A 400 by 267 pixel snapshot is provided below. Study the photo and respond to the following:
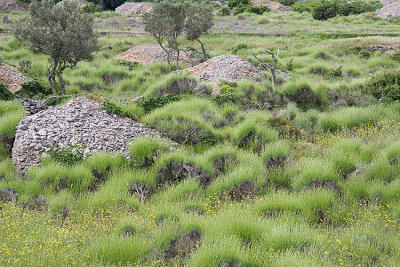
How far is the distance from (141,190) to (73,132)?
318 cm

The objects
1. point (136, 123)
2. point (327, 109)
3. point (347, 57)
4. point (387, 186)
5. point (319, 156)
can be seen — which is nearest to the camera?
point (387, 186)

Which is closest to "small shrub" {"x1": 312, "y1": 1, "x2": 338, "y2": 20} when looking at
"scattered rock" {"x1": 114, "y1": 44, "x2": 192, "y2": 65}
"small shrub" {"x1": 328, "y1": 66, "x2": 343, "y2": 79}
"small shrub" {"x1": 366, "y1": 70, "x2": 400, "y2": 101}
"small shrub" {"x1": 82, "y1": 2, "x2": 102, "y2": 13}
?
"scattered rock" {"x1": 114, "y1": 44, "x2": 192, "y2": 65}

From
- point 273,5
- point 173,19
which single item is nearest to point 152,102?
point 173,19

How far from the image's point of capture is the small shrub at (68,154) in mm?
8484

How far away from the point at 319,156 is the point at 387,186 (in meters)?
1.95

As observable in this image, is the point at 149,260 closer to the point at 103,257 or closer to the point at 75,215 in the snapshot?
the point at 103,257

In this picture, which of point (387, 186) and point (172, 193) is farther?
point (172, 193)

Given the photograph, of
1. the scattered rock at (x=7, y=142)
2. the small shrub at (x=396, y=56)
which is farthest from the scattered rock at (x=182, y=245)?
the small shrub at (x=396, y=56)

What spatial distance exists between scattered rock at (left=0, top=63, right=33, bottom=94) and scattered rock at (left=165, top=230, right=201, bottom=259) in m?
11.9

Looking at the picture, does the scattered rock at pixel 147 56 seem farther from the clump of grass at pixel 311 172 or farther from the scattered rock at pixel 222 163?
the clump of grass at pixel 311 172

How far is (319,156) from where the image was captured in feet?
27.6

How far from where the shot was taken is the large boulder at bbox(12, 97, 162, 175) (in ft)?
29.1

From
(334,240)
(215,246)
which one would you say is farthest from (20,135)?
(334,240)

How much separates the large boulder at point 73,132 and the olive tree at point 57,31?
4485 mm
